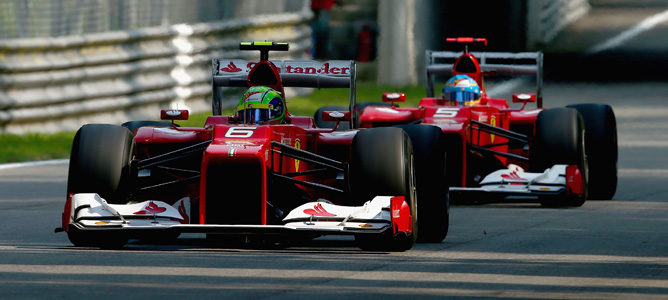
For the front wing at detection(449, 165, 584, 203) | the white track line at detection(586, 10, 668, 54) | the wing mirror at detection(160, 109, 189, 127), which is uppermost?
the wing mirror at detection(160, 109, 189, 127)

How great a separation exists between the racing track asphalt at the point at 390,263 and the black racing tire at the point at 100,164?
408mm

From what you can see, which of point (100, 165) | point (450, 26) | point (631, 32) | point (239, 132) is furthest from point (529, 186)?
point (631, 32)

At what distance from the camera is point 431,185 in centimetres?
1125

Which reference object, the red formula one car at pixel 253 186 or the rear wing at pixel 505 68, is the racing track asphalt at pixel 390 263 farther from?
the rear wing at pixel 505 68

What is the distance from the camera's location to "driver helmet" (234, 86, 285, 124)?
11.5m

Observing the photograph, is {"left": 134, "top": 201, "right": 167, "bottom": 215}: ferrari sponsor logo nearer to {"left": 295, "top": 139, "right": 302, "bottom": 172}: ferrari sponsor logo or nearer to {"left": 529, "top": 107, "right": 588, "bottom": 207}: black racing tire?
{"left": 295, "top": 139, "right": 302, "bottom": 172}: ferrari sponsor logo

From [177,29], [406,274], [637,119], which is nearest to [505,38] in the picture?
[637,119]

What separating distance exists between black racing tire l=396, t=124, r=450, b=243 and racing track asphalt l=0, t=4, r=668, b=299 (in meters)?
0.15

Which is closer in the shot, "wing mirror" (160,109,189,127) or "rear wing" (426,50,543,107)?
"wing mirror" (160,109,189,127)

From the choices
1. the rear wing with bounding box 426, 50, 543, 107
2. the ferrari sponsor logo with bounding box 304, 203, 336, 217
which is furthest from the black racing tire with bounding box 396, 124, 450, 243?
the rear wing with bounding box 426, 50, 543, 107

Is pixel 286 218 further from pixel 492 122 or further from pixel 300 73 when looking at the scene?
pixel 492 122

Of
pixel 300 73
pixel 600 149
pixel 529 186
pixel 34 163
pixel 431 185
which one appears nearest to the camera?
pixel 431 185

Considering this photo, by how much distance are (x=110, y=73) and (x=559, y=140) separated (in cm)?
843

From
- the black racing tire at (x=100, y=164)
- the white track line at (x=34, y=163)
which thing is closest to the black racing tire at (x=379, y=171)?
the black racing tire at (x=100, y=164)
